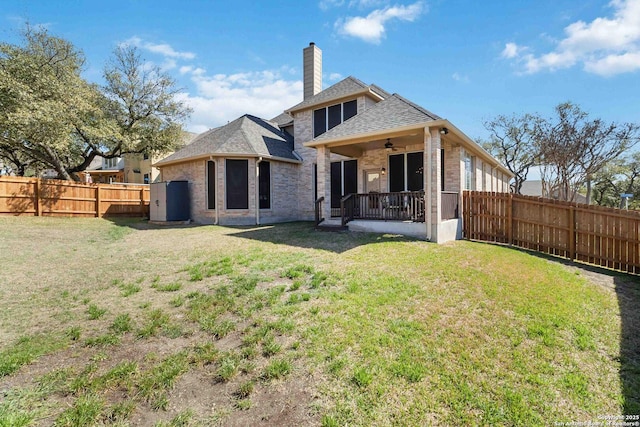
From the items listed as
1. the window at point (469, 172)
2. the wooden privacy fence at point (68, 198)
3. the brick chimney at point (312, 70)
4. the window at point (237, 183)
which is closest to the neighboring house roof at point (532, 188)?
the window at point (469, 172)

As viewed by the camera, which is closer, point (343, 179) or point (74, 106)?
point (343, 179)

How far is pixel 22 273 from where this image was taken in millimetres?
5840

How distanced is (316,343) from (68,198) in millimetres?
17144

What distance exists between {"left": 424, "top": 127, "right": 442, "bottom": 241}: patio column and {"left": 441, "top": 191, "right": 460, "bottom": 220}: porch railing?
19.4 inches

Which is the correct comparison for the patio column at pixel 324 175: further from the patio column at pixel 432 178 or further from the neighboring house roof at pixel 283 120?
the neighboring house roof at pixel 283 120

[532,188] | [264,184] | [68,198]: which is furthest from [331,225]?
[532,188]

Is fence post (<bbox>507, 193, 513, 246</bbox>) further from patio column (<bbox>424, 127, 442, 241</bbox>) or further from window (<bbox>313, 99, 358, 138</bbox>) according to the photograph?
window (<bbox>313, 99, 358, 138</bbox>)

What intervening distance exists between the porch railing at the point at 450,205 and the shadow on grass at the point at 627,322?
8.51 ft

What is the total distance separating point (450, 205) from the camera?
9742mm

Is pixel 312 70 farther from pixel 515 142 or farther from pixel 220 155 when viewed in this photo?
pixel 515 142

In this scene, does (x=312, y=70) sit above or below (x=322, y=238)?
above

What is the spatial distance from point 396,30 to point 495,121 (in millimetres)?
23597

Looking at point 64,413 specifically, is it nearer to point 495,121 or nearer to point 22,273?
point 22,273

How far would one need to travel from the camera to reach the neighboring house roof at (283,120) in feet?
58.2
